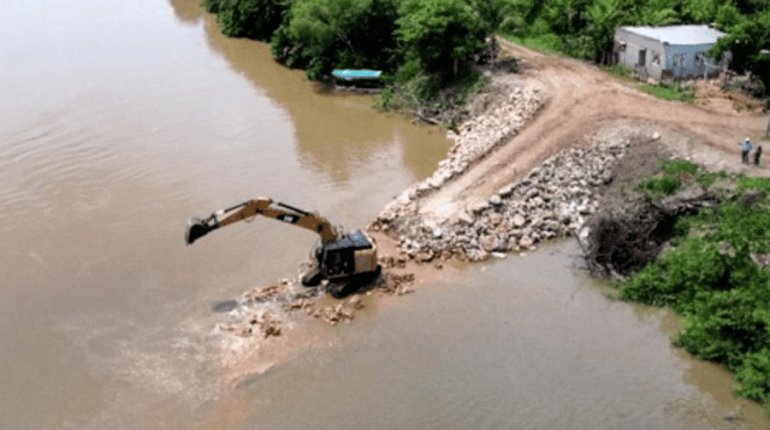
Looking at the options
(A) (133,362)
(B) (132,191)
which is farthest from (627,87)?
(A) (133,362)

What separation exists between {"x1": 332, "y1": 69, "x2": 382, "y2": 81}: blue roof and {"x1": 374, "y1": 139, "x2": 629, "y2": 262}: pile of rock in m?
15.1

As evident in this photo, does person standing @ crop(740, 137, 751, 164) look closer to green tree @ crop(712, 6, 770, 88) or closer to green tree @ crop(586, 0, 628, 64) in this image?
green tree @ crop(712, 6, 770, 88)

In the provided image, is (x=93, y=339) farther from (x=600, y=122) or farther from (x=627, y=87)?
(x=627, y=87)

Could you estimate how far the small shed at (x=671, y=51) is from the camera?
3206 centimetres

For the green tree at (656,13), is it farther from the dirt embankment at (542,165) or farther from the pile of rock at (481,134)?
the pile of rock at (481,134)

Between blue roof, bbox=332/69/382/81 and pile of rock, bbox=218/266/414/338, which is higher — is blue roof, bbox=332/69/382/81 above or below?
above

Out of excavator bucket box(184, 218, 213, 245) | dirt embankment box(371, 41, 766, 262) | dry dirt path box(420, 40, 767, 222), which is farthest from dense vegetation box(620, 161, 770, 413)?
excavator bucket box(184, 218, 213, 245)

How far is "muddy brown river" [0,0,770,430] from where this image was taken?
57.0 feet

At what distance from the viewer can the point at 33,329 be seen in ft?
68.0

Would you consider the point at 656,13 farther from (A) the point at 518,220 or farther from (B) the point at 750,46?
(A) the point at 518,220

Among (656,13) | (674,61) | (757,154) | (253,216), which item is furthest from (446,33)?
(253,216)

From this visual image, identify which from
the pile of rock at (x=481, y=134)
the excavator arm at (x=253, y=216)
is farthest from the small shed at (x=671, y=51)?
the excavator arm at (x=253, y=216)

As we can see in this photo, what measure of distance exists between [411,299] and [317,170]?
1064 cm

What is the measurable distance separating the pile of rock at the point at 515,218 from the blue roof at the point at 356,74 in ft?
49.5
